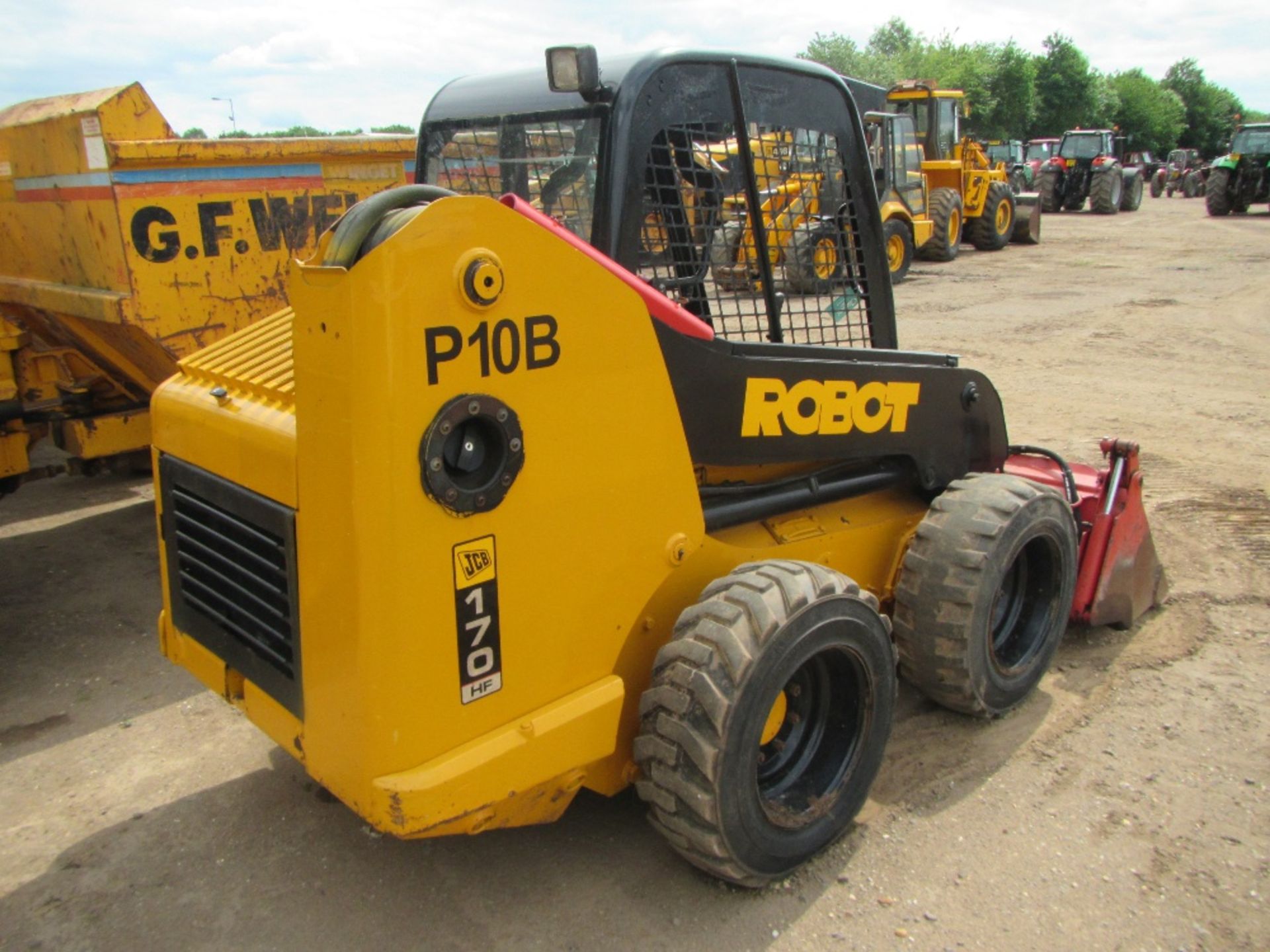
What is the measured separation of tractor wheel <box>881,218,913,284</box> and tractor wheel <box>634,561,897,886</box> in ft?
42.5

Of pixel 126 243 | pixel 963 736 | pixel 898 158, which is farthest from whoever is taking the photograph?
pixel 898 158

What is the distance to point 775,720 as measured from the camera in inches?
112

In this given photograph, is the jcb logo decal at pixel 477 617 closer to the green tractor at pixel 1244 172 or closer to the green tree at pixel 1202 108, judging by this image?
the green tractor at pixel 1244 172

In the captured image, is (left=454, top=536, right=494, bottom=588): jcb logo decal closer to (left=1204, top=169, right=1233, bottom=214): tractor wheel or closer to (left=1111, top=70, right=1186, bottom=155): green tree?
(left=1204, top=169, right=1233, bottom=214): tractor wheel

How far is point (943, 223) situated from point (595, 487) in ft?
54.0

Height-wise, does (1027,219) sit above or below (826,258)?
above

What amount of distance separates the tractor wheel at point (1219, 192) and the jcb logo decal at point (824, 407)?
87.1 ft

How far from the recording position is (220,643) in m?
2.69

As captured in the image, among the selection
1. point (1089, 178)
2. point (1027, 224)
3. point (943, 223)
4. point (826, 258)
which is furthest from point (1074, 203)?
point (826, 258)

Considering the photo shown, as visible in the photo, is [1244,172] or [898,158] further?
[1244,172]

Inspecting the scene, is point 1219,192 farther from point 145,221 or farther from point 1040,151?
point 145,221

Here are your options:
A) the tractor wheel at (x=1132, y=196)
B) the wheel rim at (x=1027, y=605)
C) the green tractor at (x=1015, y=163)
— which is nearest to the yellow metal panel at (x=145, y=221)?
the wheel rim at (x=1027, y=605)

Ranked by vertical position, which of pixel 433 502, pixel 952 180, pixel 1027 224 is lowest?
pixel 433 502

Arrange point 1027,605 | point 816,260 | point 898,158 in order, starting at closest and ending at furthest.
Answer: point 816,260, point 1027,605, point 898,158
